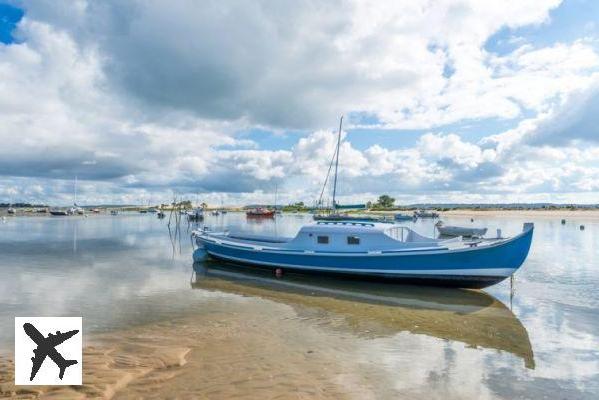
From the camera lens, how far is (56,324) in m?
7.12

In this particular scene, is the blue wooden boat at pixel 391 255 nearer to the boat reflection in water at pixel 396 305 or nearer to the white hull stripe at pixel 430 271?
the white hull stripe at pixel 430 271

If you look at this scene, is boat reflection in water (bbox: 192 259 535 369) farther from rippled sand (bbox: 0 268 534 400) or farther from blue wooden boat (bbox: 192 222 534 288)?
blue wooden boat (bbox: 192 222 534 288)

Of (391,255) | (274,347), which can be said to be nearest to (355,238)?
(391,255)

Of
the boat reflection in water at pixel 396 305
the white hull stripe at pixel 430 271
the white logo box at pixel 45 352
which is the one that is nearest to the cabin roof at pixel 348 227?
the white hull stripe at pixel 430 271

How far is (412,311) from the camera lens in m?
14.8

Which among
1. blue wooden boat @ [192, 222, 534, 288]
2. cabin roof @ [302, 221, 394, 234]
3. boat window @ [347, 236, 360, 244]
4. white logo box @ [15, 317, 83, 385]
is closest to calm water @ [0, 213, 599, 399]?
blue wooden boat @ [192, 222, 534, 288]

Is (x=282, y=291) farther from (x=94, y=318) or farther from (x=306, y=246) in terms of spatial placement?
(x=94, y=318)

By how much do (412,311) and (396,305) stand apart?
Result: 107 cm

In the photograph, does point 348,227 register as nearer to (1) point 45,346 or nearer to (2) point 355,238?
(2) point 355,238

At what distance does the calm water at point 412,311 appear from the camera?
29.2 feet

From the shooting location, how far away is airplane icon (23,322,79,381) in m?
6.83

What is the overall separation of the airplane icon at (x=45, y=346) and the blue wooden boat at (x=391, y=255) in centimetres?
1434

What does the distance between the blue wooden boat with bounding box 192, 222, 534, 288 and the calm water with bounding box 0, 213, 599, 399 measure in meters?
0.73

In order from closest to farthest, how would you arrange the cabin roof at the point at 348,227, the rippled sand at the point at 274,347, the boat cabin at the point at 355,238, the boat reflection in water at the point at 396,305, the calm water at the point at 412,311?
the rippled sand at the point at 274,347 → the calm water at the point at 412,311 → the boat reflection in water at the point at 396,305 → the boat cabin at the point at 355,238 → the cabin roof at the point at 348,227
